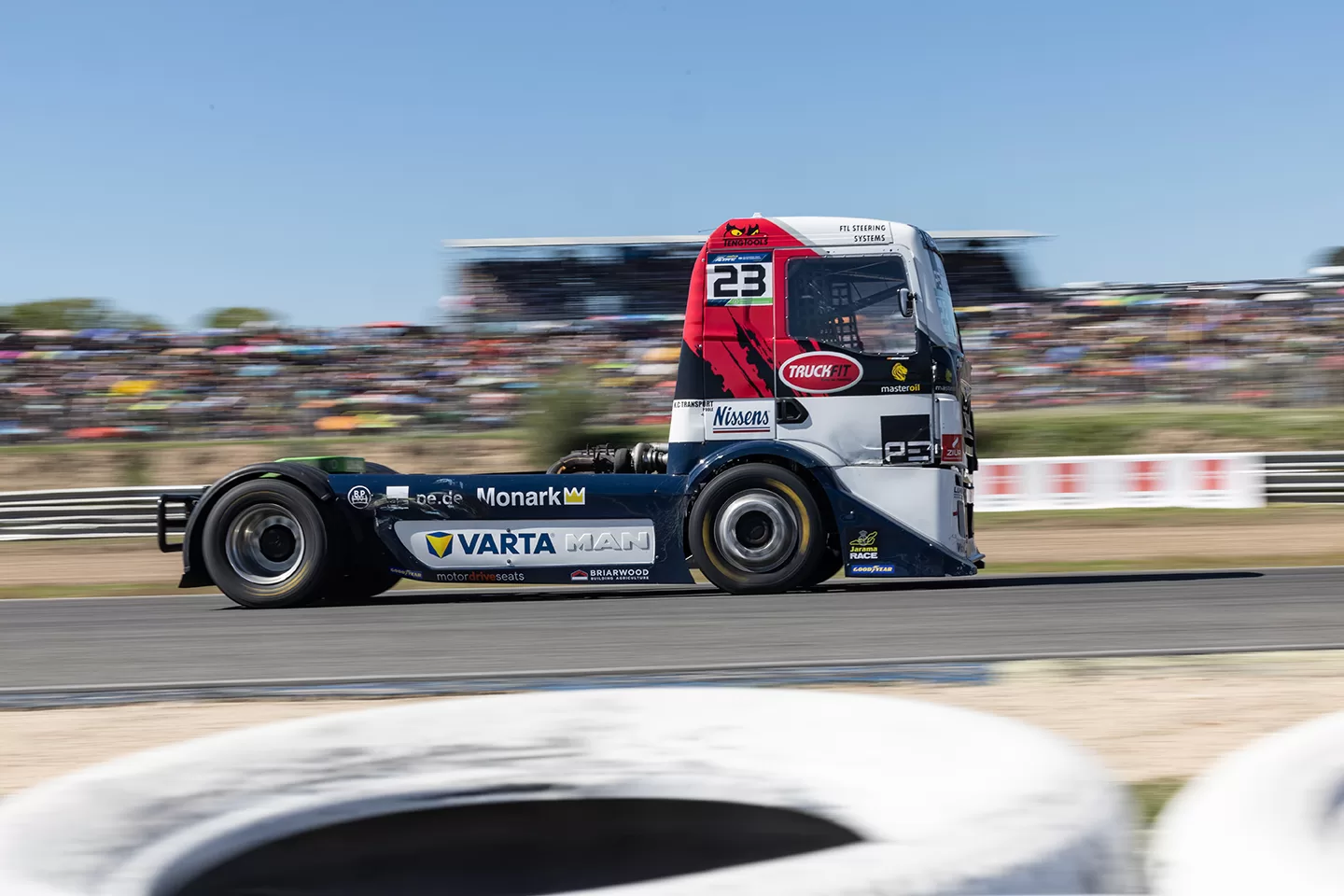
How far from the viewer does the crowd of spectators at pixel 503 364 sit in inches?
960

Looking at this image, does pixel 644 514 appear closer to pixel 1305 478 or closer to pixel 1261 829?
pixel 1261 829

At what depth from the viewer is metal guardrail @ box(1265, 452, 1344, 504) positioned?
18250mm

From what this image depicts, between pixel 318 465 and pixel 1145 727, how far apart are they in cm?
694

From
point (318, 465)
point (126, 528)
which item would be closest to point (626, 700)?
point (318, 465)

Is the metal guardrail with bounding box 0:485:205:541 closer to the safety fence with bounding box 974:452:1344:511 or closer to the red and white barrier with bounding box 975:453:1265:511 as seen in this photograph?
the safety fence with bounding box 974:452:1344:511

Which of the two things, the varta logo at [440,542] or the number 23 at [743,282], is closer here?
the number 23 at [743,282]

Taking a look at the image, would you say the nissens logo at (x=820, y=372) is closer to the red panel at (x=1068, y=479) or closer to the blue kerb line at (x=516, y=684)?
the blue kerb line at (x=516, y=684)

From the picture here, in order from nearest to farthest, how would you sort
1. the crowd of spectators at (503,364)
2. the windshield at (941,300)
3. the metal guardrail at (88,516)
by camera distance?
the windshield at (941,300) < the metal guardrail at (88,516) < the crowd of spectators at (503,364)

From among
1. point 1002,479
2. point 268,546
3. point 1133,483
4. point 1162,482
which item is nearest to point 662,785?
point 268,546

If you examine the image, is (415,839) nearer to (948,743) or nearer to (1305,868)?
(948,743)

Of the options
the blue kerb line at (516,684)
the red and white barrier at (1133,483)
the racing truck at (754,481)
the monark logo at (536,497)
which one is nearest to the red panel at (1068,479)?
the red and white barrier at (1133,483)

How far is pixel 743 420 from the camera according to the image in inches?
373

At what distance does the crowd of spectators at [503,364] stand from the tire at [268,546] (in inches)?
525

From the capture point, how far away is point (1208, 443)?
22.8 m
